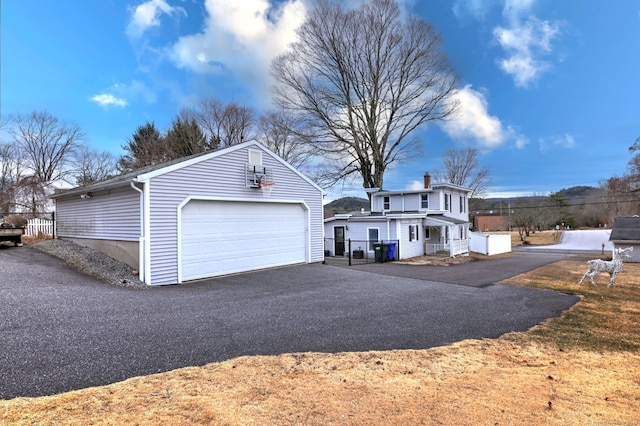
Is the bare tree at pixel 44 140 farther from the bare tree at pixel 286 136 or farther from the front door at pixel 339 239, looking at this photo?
the front door at pixel 339 239

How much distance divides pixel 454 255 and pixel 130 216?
18.2 meters

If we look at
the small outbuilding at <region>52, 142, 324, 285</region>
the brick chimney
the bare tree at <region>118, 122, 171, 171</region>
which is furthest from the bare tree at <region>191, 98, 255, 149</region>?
the small outbuilding at <region>52, 142, 324, 285</region>

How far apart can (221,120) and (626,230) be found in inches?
1235

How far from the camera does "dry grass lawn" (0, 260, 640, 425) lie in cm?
267

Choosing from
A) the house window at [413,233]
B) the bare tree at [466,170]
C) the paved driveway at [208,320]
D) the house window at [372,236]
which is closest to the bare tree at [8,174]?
the paved driveway at [208,320]

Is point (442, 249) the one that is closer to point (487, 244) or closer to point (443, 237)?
point (443, 237)

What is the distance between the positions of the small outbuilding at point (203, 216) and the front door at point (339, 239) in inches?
292

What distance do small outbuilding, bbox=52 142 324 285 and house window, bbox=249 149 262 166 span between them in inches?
1.5

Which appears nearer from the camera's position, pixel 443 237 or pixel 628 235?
pixel 628 235

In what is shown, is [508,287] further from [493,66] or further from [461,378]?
[493,66]

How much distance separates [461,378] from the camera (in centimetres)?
352

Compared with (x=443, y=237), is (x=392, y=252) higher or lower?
lower

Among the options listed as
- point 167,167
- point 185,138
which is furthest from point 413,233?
point 185,138

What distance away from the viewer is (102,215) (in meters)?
11.2
